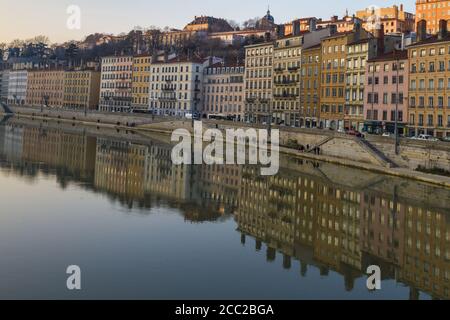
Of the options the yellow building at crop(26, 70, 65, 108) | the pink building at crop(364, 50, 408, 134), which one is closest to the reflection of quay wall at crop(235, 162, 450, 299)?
the pink building at crop(364, 50, 408, 134)

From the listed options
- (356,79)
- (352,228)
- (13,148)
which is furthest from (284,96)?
(352,228)

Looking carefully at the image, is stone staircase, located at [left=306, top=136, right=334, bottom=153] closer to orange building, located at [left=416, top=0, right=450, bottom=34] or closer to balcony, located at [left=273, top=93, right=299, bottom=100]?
balcony, located at [left=273, top=93, right=299, bottom=100]

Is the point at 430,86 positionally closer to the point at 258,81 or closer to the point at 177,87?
the point at 258,81

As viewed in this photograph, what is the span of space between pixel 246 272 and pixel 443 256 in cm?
966

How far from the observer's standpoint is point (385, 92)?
2835 inches

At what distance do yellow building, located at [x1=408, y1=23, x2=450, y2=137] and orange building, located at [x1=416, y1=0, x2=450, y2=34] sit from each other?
85016 mm

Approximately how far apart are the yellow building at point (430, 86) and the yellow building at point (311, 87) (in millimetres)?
20535

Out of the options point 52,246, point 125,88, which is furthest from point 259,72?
point 52,246

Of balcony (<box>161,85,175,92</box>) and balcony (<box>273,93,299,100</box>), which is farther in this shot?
balcony (<box>161,85,175,92</box>)

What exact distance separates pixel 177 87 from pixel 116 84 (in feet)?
88.1

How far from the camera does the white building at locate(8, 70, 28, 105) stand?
18538 centimetres

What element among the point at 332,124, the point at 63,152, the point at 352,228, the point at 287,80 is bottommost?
the point at 352,228

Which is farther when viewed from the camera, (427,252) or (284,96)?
(284,96)

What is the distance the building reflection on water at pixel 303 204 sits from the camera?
2380cm
